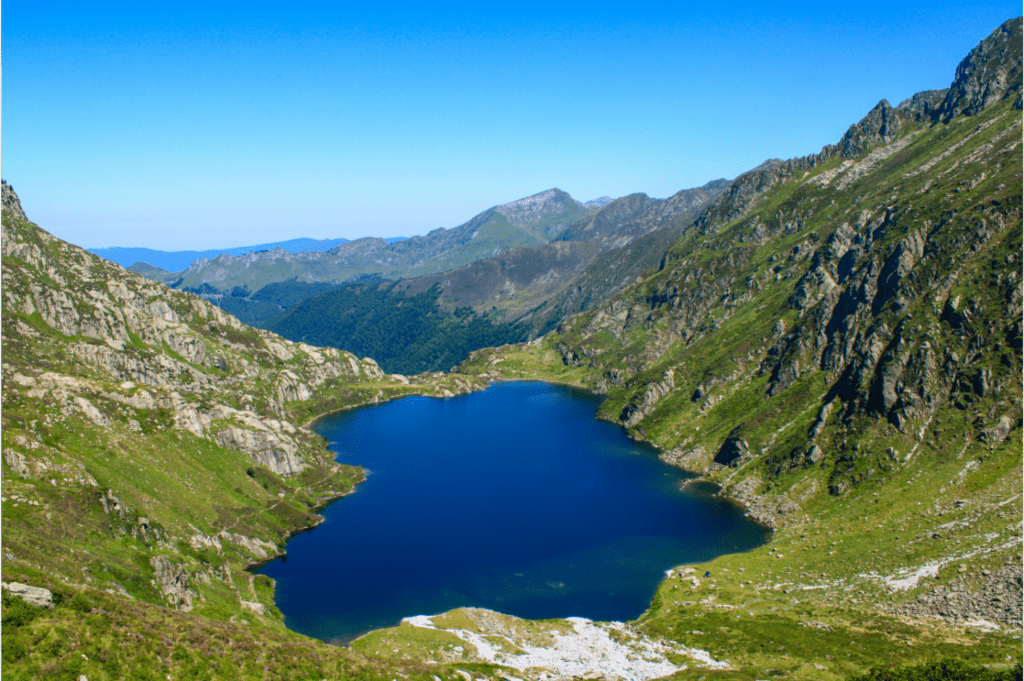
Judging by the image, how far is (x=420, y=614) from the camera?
11931 cm

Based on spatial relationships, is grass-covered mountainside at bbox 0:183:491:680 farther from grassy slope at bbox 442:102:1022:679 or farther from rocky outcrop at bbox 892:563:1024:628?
rocky outcrop at bbox 892:563:1024:628

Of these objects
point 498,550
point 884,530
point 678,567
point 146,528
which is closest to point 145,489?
point 146,528

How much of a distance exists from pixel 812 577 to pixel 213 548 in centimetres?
12349

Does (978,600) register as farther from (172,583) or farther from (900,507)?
(172,583)

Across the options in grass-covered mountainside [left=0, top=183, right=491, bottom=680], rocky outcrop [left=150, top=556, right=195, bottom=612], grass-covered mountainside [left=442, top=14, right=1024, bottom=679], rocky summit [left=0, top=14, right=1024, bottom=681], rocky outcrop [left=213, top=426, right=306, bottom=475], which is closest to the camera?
grass-covered mountainside [left=0, top=183, right=491, bottom=680]

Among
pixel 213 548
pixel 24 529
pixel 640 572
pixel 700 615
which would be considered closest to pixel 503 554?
pixel 640 572

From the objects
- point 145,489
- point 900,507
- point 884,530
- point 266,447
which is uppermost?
point 145,489

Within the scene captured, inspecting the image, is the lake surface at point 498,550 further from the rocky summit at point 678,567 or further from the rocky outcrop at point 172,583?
the rocky outcrop at point 172,583

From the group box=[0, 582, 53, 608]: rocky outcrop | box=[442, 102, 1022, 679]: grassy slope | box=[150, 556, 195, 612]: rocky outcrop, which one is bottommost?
box=[442, 102, 1022, 679]: grassy slope

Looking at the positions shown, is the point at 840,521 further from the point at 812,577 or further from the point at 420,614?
the point at 420,614

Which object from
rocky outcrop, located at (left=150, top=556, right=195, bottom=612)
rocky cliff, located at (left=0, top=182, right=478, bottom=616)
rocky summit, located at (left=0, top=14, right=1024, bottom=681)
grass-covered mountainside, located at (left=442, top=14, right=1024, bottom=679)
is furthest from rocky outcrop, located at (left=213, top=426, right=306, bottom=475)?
grass-covered mountainside, located at (left=442, top=14, right=1024, bottom=679)

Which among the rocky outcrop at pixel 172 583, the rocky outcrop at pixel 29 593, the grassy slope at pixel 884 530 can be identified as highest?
the rocky outcrop at pixel 29 593

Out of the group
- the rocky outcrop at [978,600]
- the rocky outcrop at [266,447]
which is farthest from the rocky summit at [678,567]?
the rocky outcrop at [266,447]

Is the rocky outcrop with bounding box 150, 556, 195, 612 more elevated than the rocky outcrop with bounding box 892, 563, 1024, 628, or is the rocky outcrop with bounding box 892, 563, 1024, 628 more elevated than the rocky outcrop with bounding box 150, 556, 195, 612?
the rocky outcrop with bounding box 150, 556, 195, 612
